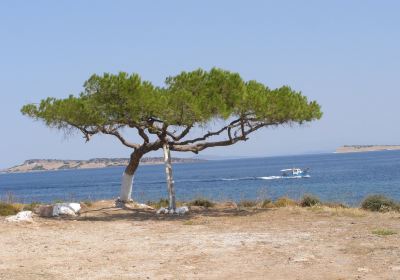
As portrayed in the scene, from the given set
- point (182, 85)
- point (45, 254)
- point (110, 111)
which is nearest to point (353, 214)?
point (182, 85)

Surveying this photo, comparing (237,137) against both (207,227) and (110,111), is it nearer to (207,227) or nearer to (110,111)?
(110,111)

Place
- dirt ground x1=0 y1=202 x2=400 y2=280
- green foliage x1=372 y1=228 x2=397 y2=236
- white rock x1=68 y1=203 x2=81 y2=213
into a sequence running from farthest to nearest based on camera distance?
white rock x1=68 y1=203 x2=81 y2=213
green foliage x1=372 y1=228 x2=397 y2=236
dirt ground x1=0 y1=202 x2=400 y2=280

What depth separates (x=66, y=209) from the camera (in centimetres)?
1878

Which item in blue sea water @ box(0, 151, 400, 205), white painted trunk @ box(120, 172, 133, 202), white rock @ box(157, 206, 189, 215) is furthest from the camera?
blue sea water @ box(0, 151, 400, 205)

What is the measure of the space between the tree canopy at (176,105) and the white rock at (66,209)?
2.27 meters

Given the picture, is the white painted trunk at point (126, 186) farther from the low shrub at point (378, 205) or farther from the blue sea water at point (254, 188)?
the low shrub at point (378, 205)

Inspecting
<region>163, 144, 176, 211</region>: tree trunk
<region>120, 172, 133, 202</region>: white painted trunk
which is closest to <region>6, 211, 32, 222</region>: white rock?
<region>120, 172, 133, 202</region>: white painted trunk

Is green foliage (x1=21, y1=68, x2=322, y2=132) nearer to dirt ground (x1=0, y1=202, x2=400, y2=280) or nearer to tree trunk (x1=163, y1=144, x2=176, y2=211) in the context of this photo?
tree trunk (x1=163, y1=144, x2=176, y2=211)

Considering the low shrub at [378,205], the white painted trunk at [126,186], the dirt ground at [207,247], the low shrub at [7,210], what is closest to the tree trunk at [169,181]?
the dirt ground at [207,247]

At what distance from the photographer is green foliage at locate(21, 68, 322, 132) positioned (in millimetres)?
17297

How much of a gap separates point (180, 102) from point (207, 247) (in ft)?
22.6

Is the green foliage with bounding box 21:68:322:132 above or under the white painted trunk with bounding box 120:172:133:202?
above

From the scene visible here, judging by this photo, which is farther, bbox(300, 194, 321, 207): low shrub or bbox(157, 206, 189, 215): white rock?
bbox(300, 194, 321, 207): low shrub

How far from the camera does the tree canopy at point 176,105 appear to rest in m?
17.3
